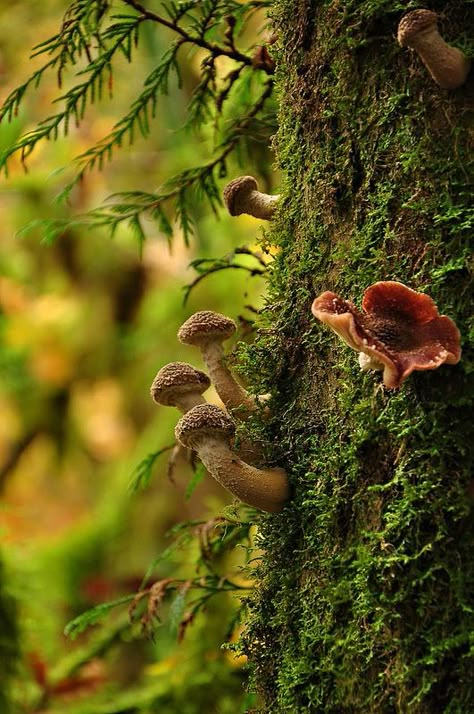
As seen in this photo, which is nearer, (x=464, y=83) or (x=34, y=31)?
(x=464, y=83)

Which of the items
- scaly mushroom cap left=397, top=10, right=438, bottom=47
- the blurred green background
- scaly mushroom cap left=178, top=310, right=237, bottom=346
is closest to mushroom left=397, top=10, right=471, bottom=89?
scaly mushroom cap left=397, top=10, right=438, bottom=47

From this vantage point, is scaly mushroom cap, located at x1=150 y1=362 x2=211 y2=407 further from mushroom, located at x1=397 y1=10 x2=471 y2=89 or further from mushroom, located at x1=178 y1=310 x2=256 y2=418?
mushroom, located at x1=397 y1=10 x2=471 y2=89

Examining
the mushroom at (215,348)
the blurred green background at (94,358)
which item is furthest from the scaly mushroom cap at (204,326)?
the blurred green background at (94,358)

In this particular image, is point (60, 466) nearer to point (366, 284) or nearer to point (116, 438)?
point (116, 438)

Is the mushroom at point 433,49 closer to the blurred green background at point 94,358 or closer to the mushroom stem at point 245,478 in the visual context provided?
the mushroom stem at point 245,478

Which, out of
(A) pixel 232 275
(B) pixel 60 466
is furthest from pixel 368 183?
(B) pixel 60 466

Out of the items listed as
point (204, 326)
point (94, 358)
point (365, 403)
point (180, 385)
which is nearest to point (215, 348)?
point (204, 326)
